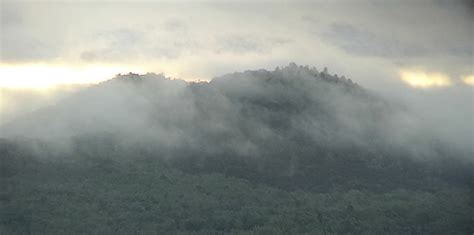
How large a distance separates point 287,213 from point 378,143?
28.0 meters

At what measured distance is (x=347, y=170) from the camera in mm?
69250

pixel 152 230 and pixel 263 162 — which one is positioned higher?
pixel 263 162

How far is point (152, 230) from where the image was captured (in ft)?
159

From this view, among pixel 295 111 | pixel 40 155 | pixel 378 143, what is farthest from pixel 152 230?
pixel 378 143

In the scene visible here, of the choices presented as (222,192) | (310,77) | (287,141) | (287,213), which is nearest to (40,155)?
(222,192)

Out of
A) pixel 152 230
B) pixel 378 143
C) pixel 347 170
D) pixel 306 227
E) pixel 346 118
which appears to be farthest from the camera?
pixel 346 118

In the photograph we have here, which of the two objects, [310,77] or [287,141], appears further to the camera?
[310,77]

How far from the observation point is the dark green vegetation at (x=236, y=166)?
169 feet

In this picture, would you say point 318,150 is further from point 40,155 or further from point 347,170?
point 40,155

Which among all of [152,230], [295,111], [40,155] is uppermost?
[295,111]

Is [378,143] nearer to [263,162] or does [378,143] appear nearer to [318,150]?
[318,150]

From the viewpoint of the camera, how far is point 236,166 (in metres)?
66.5

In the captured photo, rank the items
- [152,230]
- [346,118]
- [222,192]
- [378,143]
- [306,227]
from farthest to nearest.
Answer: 1. [346,118]
2. [378,143]
3. [222,192]
4. [306,227]
5. [152,230]

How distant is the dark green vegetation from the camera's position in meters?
51.5
